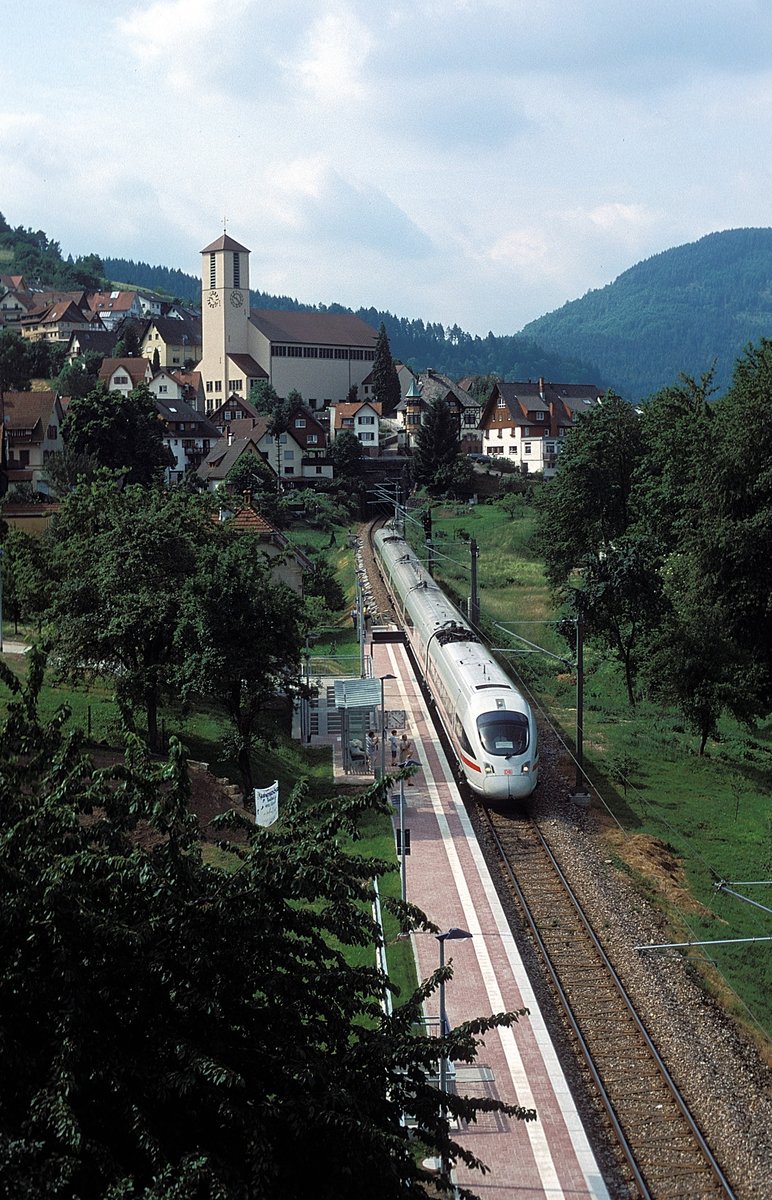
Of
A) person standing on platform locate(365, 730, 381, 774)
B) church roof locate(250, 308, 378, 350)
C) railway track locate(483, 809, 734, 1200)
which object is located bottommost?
railway track locate(483, 809, 734, 1200)

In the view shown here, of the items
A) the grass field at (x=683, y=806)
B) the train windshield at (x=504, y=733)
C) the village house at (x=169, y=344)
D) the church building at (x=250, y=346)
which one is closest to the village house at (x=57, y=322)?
the village house at (x=169, y=344)

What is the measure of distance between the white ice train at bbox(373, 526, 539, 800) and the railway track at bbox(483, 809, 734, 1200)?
6.86 feet

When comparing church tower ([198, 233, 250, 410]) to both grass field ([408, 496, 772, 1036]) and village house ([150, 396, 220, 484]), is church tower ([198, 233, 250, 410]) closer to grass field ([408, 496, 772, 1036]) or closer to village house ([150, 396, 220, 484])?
village house ([150, 396, 220, 484])

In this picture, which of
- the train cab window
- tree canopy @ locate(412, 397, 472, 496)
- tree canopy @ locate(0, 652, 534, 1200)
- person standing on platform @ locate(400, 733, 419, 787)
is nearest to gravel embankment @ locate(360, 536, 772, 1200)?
the train cab window

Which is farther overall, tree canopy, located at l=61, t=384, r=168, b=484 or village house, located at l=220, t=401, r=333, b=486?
village house, located at l=220, t=401, r=333, b=486

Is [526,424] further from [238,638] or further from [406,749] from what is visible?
[238,638]

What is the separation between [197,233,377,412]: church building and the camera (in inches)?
5340

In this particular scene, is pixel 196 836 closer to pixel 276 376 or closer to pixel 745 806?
pixel 745 806

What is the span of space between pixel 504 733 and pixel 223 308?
4381 inches

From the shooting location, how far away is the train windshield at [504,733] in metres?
31.5

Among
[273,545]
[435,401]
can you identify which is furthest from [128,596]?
[435,401]

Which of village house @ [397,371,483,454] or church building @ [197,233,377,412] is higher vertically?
church building @ [197,233,377,412]

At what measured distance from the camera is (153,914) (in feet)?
43.7

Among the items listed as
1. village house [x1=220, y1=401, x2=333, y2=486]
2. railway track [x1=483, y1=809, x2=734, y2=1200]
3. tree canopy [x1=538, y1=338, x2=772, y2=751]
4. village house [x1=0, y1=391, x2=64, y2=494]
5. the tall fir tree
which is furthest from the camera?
the tall fir tree
